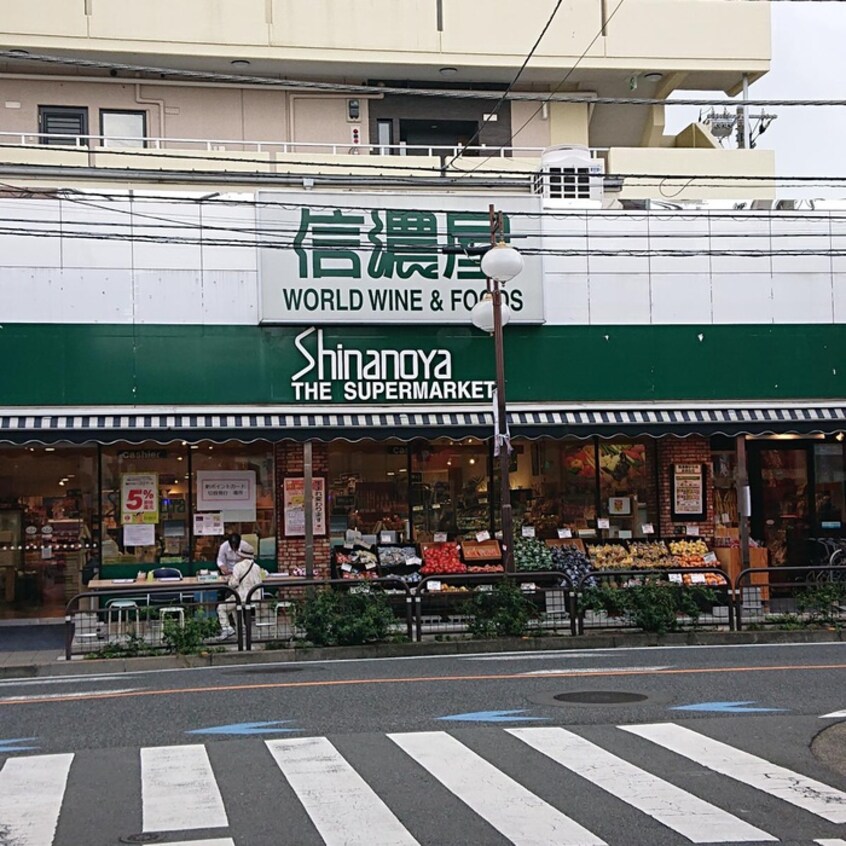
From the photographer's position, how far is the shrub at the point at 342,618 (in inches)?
644

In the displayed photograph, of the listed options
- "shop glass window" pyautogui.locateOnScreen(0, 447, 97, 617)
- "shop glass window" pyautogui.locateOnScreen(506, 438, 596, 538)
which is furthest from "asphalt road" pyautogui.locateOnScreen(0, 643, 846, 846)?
"shop glass window" pyautogui.locateOnScreen(506, 438, 596, 538)

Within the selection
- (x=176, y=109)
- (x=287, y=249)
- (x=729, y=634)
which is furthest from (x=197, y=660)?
(x=176, y=109)

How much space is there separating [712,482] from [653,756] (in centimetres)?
1485

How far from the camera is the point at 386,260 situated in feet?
73.2

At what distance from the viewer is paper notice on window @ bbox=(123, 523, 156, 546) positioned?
848 inches

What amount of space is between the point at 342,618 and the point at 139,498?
685 cm

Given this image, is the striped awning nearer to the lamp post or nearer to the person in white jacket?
the lamp post

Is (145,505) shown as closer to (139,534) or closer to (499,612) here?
(139,534)

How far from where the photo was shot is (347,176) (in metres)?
24.6

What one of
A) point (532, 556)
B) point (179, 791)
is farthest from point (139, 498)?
point (179, 791)

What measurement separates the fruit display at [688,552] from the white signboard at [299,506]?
6.50 m

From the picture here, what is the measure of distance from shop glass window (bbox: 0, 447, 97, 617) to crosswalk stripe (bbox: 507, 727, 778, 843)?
13676mm

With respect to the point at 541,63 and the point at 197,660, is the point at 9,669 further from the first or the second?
the point at 541,63

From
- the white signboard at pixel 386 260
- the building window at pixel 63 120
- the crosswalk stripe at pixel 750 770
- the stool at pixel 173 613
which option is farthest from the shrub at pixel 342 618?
the building window at pixel 63 120
